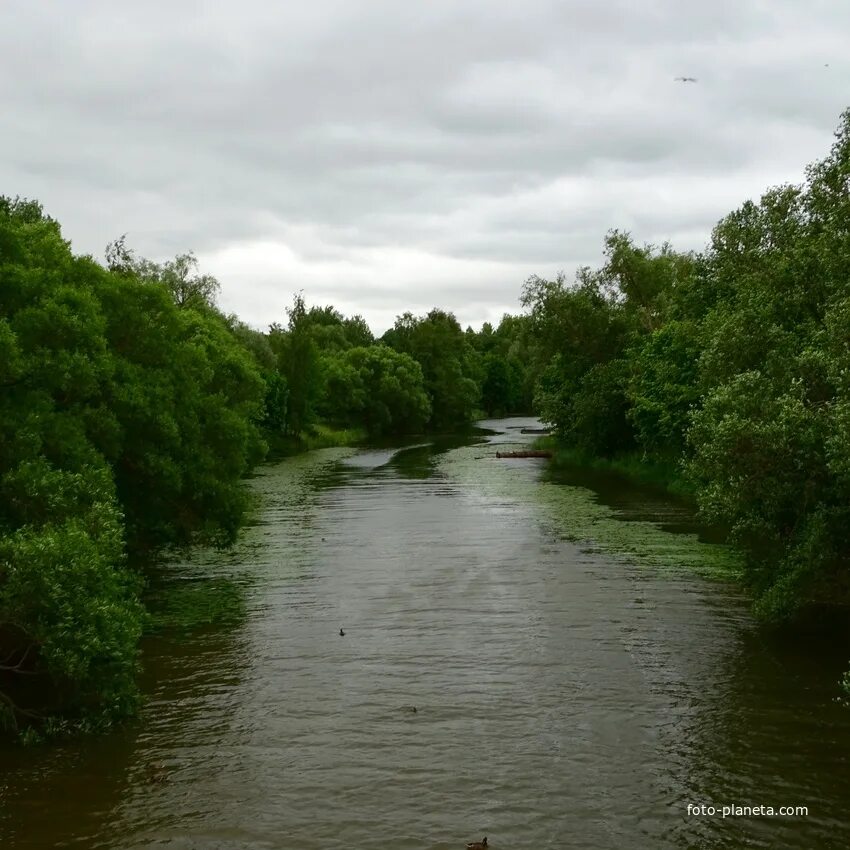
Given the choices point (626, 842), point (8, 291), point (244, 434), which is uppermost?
point (8, 291)

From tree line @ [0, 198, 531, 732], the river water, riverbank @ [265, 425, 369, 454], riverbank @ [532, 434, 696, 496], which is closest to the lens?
the river water

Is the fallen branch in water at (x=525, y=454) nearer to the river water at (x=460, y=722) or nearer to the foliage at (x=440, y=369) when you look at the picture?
the river water at (x=460, y=722)

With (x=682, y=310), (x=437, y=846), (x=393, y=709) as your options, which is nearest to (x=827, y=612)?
(x=393, y=709)

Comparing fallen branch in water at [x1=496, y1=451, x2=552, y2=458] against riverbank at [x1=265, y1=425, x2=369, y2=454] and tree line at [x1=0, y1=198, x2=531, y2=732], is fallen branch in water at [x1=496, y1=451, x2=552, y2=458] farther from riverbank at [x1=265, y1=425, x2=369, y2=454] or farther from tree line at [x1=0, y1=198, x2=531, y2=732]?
tree line at [x1=0, y1=198, x2=531, y2=732]

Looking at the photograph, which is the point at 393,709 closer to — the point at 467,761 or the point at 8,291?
the point at 467,761

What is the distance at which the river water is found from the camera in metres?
13.2

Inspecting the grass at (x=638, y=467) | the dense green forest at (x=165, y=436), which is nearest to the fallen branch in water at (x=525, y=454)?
the grass at (x=638, y=467)

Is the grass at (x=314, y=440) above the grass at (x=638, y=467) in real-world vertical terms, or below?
above

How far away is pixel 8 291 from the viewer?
21.9 meters

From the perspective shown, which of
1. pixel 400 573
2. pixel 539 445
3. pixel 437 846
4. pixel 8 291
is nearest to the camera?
pixel 437 846

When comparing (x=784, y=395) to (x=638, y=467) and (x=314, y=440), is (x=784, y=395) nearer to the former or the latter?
(x=638, y=467)

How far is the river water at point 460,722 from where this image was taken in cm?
1320

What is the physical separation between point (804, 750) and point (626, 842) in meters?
4.59

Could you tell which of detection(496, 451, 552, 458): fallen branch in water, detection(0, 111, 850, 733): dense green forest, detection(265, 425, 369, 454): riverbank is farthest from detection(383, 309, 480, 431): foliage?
detection(0, 111, 850, 733): dense green forest
